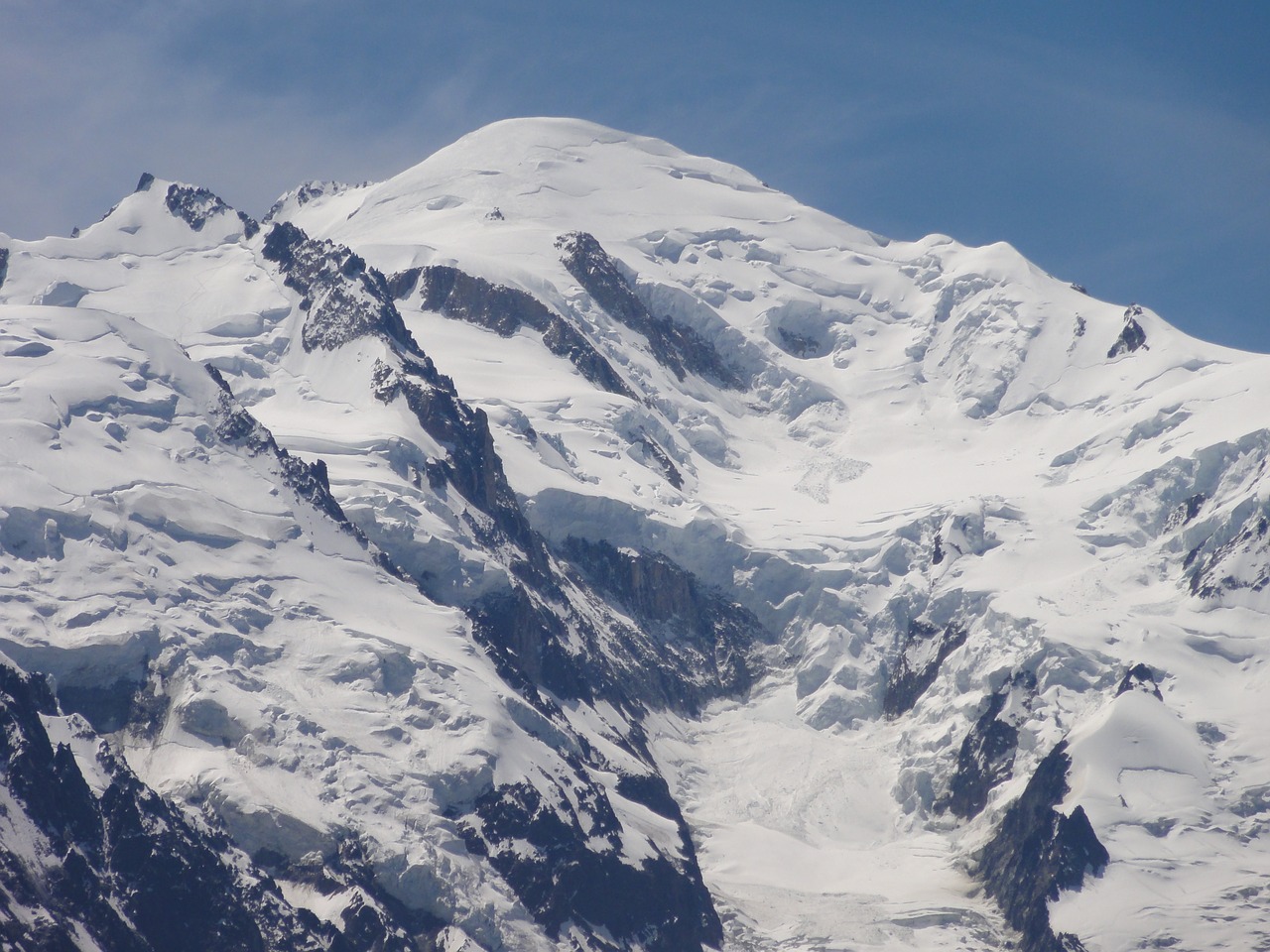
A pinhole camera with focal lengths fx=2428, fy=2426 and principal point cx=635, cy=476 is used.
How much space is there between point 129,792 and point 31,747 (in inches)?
385

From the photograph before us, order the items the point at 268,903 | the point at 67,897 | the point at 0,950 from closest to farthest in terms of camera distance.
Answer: the point at 0,950 < the point at 67,897 < the point at 268,903

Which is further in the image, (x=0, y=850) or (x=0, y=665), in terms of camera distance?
(x=0, y=665)

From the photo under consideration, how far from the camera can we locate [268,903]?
647ft

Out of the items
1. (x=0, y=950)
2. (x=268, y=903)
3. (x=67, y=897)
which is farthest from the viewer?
(x=268, y=903)

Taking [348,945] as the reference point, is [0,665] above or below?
above

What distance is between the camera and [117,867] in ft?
625

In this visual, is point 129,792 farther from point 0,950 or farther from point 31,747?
point 0,950

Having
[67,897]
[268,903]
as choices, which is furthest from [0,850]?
[268,903]

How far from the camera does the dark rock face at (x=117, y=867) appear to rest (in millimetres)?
184125

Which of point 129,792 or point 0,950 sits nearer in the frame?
point 0,950

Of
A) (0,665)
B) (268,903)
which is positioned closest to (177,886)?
(268,903)

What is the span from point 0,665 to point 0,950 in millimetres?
28920

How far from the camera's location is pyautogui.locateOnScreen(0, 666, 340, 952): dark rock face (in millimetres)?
184125

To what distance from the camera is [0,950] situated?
170875 millimetres
